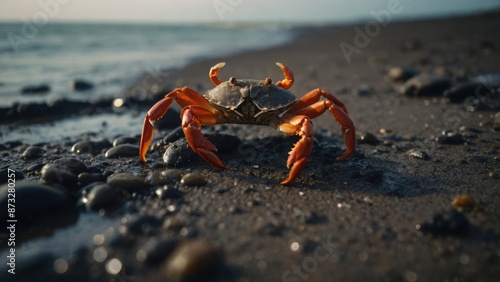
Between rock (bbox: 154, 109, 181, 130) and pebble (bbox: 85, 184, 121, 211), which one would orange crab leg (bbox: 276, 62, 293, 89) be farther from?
pebble (bbox: 85, 184, 121, 211)

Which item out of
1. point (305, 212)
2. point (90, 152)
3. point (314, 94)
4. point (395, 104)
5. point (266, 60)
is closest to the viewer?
point (305, 212)

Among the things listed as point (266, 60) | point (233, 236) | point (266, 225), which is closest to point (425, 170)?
point (266, 225)

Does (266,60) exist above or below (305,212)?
below

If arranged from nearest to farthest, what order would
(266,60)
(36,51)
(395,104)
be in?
(395,104)
(266,60)
(36,51)

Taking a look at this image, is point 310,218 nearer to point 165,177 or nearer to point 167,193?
point 167,193

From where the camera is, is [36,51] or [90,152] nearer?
[90,152]

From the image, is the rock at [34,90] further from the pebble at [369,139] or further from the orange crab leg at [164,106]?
the pebble at [369,139]

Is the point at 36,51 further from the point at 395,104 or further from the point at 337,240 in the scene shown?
the point at 337,240

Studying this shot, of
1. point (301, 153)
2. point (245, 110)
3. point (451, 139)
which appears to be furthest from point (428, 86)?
point (301, 153)
